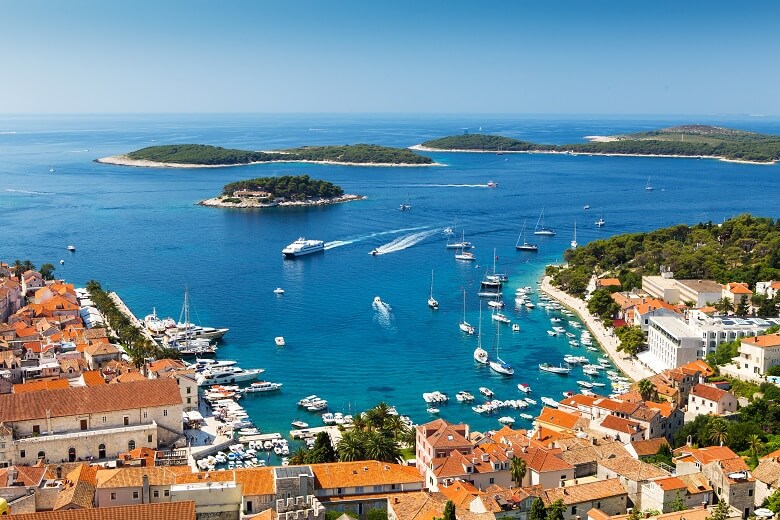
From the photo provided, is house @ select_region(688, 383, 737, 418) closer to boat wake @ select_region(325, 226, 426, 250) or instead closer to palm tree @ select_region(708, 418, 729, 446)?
palm tree @ select_region(708, 418, 729, 446)

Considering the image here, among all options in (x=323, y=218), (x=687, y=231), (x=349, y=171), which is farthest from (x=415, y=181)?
(x=687, y=231)

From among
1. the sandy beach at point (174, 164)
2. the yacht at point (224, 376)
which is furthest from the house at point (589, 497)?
the sandy beach at point (174, 164)

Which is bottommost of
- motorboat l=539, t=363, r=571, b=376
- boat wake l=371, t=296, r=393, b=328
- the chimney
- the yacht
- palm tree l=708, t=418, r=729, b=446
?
motorboat l=539, t=363, r=571, b=376

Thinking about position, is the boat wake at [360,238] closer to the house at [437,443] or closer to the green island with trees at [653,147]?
the house at [437,443]

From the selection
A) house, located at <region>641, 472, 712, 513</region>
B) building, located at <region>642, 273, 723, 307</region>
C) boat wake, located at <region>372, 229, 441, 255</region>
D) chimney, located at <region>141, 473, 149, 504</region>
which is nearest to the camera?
chimney, located at <region>141, 473, 149, 504</region>

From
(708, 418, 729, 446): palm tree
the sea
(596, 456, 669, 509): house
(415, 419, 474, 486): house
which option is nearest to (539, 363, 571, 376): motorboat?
the sea

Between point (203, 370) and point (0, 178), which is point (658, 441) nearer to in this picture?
point (203, 370)
